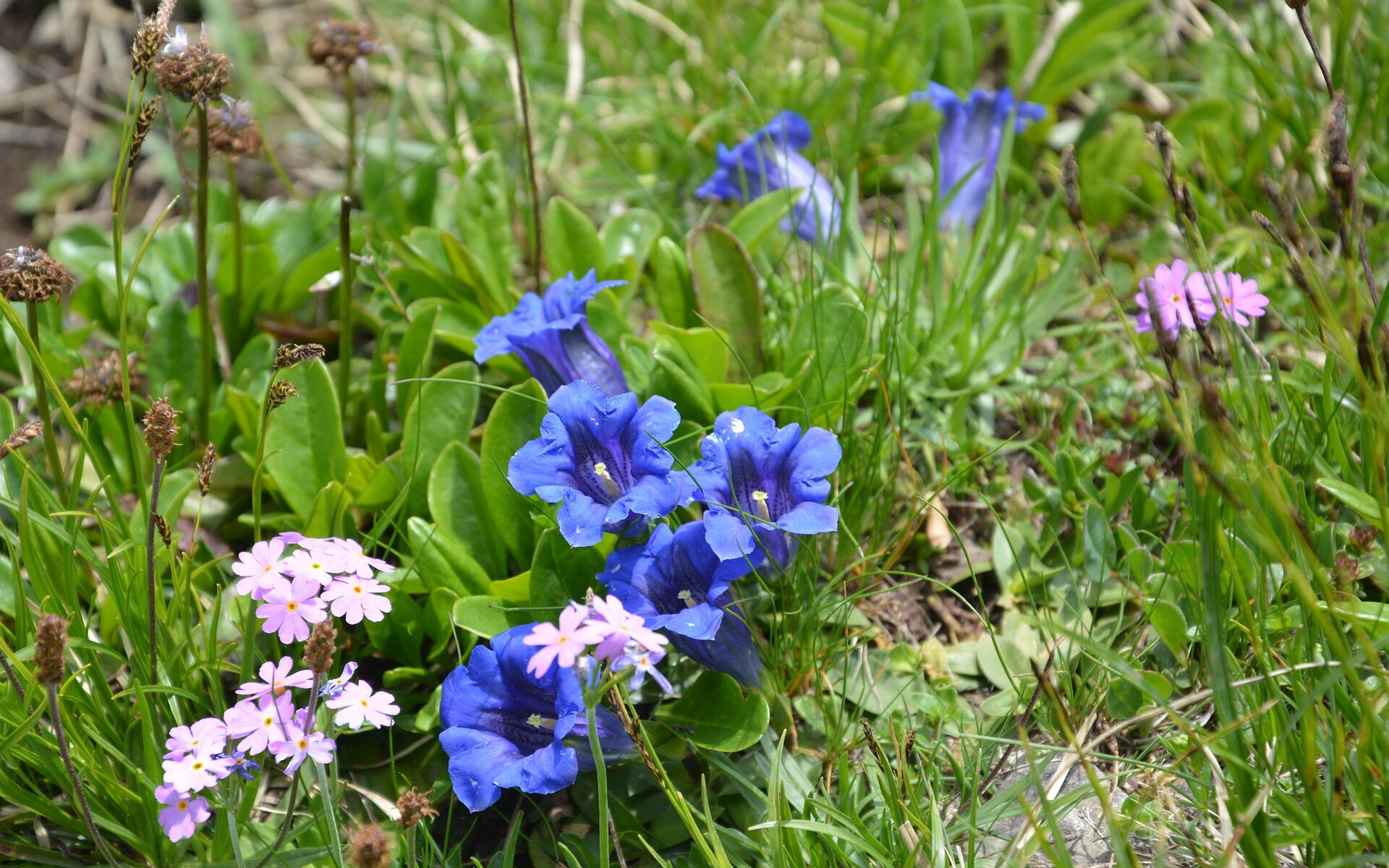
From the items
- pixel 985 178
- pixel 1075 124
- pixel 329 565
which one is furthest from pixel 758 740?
pixel 1075 124

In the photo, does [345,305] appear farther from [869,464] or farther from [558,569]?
[869,464]

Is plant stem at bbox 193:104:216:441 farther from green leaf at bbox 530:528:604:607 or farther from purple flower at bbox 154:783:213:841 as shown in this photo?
purple flower at bbox 154:783:213:841

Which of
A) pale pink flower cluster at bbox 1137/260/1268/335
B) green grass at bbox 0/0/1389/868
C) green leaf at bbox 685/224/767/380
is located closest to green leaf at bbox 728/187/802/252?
green grass at bbox 0/0/1389/868

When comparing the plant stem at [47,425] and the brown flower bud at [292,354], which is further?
the plant stem at [47,425]

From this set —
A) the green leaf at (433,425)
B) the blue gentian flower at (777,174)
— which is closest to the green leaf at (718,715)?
the green leaf at (433,425)

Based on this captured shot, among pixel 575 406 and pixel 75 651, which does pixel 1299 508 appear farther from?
pixel 75 651

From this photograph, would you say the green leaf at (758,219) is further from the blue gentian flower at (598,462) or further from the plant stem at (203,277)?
the plant stem at (203,277)
